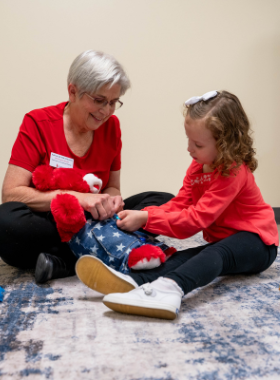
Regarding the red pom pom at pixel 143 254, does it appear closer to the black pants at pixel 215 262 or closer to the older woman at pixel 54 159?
the black pants at pixel 215 262

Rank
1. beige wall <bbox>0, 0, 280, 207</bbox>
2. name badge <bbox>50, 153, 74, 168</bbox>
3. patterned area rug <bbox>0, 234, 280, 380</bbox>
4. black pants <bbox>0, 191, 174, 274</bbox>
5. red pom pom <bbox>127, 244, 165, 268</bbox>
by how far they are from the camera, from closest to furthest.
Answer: patterned area rug <bbox>0, 234, 280, 380</bbox> → red pom pom <bbox>127, 244, 165, 268</bbox> → black pants <bbox>0, 191, 174, 274</bbox> → name badge <bbox>50, 153, 74, 168</bbox> → beige wall <bbox>0, 0, 280, 207</bbox>

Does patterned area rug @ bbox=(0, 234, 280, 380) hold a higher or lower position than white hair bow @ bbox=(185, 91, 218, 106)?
lower

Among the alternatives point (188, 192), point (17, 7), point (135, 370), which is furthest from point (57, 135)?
point (17, 7)

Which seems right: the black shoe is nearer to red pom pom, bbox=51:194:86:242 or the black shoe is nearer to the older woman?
the older woman

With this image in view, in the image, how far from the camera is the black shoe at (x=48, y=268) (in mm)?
1188

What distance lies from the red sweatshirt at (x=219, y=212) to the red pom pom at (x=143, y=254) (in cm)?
9

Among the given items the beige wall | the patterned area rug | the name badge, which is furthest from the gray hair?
the beige wall

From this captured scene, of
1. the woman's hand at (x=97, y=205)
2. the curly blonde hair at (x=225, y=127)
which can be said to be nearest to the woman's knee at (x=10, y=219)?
the woman's hand at (x=97, y=205)

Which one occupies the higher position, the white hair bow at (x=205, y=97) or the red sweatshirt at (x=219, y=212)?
the white hair bow at (x=205, y=97)

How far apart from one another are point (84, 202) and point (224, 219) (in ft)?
1.70

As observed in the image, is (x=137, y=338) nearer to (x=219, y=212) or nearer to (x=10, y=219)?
(x=219, y=212)

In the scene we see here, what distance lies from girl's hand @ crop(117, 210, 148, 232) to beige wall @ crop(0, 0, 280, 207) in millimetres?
1390

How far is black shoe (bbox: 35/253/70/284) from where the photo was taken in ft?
3.90

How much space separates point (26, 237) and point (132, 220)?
0.38m
